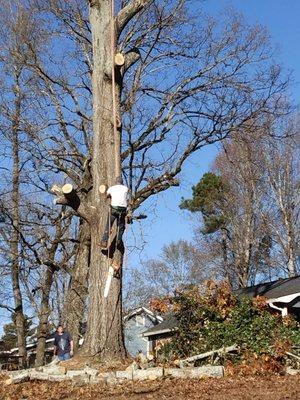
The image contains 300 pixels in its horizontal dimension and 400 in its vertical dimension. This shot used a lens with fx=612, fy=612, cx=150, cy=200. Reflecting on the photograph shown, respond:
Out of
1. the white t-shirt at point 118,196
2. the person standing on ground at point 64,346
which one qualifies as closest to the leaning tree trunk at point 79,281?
the person standing on ground at point 64,346

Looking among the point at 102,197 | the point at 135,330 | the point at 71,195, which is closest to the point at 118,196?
the point at 102,197

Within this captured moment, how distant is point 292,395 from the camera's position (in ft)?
25.4

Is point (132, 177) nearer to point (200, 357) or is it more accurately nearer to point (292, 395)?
point (200, 357)

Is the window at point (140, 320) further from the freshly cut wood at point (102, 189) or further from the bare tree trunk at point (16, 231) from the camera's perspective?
the freshly cut wood at point (102, 189)

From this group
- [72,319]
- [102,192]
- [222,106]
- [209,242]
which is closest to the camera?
[102,192]

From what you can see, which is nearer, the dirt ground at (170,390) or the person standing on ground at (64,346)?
the dirt ground at (170,390)

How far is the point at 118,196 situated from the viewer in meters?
10.8

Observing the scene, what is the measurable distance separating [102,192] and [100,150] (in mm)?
927

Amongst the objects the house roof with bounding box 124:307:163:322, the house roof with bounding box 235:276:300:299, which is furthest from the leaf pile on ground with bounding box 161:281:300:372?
the house roof with bounding box 124:307:163:322

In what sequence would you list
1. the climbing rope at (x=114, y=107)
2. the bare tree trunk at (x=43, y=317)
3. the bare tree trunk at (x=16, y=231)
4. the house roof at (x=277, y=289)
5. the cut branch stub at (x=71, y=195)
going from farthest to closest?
1. the bare tree trunk at (x=43, y=317)
2. the house roof at (x=277, y=289)
3. the bare tree trunk at (x=16, y=231)
4. the climbing rope at (x=114, y=107)
5. the cut branch stub at (x=71, y=195)

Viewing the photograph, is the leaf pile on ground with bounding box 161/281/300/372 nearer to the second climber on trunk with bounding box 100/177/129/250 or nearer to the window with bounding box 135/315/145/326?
the second climber on trunk with bounding box 100/177/129/250

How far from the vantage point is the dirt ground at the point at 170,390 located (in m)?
7.89

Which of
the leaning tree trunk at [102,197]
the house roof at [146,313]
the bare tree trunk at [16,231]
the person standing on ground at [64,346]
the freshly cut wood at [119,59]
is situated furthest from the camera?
the house roof at [146,313]

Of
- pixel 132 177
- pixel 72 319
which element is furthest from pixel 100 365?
pixel 72 319
